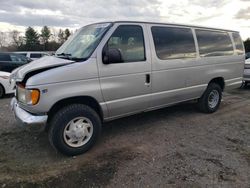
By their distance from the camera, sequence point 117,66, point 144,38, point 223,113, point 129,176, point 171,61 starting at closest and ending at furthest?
point 129,176, point 117,66, point 144,38, point 171,61, point 223,113

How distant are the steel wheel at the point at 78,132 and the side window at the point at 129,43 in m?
1.21

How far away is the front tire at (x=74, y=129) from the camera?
3625 millimetres

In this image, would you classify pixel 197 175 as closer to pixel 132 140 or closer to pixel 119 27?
pixel 132 140

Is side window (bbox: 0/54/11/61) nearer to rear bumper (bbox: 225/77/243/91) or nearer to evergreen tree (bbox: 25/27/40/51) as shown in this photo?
rear bumper (bbox: 225/77/243/91)

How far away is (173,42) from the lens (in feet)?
16.4

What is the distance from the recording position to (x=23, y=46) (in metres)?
45.5

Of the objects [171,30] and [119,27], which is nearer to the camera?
[119,27]

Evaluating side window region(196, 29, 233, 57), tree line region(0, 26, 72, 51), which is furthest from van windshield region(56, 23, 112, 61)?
tree line region(0, 26, 72, 51)

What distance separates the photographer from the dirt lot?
3189mm

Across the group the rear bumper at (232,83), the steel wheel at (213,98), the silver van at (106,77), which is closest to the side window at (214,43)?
the silver van at (106,77)

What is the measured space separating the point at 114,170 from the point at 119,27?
2.33m

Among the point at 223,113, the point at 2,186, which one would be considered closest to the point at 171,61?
the point at 223,113

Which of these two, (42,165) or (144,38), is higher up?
(144,38)

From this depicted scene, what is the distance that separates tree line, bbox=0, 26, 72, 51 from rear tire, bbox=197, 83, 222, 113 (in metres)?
37.3
